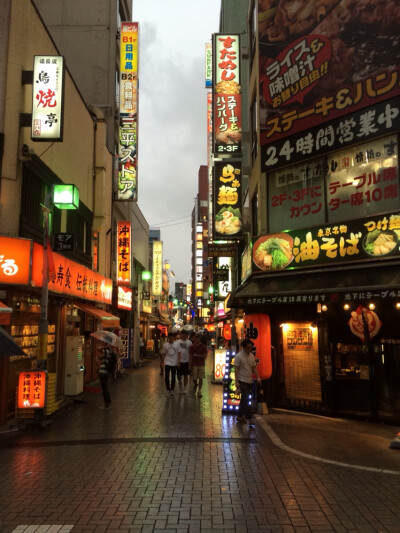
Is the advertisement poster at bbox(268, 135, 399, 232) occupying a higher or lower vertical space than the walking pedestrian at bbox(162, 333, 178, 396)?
higher

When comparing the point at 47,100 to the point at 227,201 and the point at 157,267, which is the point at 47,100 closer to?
the point at 227,201

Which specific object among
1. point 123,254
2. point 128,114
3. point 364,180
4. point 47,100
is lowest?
point 364,180

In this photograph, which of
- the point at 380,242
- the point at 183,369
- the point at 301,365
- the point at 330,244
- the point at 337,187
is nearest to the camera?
the point at 380,242

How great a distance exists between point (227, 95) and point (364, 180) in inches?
298

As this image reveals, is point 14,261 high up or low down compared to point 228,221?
down

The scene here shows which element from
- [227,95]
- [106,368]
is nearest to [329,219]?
[106,368]

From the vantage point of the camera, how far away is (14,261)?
960cm

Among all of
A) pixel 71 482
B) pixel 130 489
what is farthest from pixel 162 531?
pixel 71 482

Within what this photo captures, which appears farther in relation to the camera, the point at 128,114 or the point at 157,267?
the point at 157,267

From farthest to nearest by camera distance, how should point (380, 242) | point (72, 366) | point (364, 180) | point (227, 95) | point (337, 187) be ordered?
point (227, 95) → point (72, 366) → point (337, 187) → point (364, 180) → point (380, 242)

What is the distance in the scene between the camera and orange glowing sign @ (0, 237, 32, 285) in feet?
31.1

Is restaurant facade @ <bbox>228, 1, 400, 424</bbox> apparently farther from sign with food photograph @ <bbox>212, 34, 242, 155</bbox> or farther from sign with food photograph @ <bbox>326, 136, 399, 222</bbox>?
sign with food photograph @ <bbox>212, 34, 242, 155</bbox>

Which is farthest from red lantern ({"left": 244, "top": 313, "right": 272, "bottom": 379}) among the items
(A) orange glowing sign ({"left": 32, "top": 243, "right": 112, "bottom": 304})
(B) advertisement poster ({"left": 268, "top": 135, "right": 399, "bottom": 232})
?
(A) orange glowing sign ({"left": 32, "top": 243, "right": 112, "bottom": 304})

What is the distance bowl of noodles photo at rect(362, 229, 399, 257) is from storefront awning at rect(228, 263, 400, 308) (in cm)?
34
